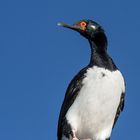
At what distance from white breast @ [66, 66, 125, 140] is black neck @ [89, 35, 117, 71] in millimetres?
145

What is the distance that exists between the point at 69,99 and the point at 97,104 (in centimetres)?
85

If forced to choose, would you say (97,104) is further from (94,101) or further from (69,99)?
(69,99)

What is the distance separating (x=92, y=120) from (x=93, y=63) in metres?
1.22

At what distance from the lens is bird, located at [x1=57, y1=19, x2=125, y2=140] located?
14.6 meters

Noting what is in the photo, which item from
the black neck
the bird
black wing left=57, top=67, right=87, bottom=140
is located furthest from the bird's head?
black wing left=57, top=67, right=87, bottom=140

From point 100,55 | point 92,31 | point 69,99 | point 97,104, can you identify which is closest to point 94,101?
point 97,104

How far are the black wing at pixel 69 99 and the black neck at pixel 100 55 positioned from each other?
0.31m

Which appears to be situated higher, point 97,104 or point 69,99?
point 69,99

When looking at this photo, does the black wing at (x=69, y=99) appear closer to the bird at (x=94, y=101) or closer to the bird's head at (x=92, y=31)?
the bird at (x=94, y=101)

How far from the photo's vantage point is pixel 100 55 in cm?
1513

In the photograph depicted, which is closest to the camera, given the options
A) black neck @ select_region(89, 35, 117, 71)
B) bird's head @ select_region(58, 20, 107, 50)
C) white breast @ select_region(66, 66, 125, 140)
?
white breast @ select_region(66, 66, 125, 140)

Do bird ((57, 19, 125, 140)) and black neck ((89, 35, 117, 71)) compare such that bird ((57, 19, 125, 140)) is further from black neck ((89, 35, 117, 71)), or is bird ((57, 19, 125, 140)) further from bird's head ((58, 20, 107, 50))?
bird's head ((58, 20, 107, 50))

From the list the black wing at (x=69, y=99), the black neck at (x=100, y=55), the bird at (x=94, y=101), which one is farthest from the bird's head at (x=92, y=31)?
the black wing at (x=69, y=99)

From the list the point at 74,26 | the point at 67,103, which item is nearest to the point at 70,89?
the point at 67,103
